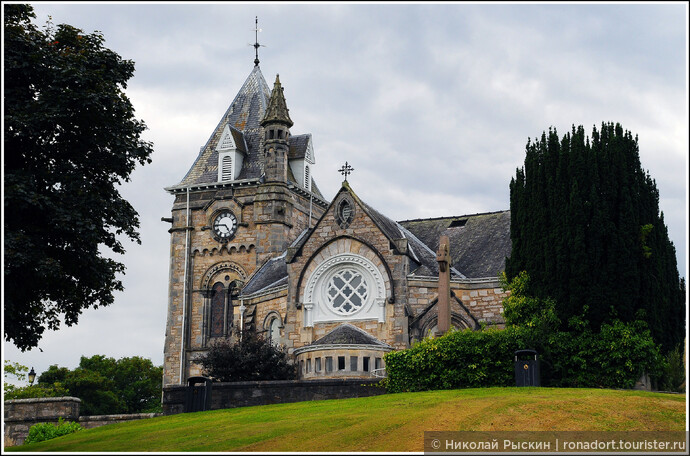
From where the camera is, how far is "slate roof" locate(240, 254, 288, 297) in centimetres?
5383

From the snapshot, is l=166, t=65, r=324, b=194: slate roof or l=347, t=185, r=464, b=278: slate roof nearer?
l=347, t=185, r=464, b=278: slate roof

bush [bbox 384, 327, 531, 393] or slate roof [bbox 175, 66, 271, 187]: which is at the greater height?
slate roof [bbox 175, 66, 271, 187]

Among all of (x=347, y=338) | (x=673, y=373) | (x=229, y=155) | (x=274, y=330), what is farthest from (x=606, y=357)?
(x=229, y=155)

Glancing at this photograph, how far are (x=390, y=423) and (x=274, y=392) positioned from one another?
1122 cm

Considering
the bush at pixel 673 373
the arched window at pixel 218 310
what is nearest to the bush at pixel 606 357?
the bush at pixel 673 373

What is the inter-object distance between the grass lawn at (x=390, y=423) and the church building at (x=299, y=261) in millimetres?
10814

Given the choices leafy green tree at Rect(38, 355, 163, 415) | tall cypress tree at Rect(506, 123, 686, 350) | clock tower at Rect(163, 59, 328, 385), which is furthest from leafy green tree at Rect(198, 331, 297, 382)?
leafy green tree at Rect(38, 355, 163, 415)

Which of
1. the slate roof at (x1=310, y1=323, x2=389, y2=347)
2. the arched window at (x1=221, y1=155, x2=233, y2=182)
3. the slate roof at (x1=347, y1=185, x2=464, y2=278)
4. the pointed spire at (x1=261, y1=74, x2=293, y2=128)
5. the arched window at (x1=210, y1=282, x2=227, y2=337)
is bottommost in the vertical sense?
the slate roof at (x1=310, y1=323, x2=389, y2=347)

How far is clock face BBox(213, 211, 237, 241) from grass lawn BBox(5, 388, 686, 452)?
3392 cm

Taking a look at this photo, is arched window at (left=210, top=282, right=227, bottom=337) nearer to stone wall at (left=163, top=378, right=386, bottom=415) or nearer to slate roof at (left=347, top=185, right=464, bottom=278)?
slate roof at (left=347, top=185, right=464, bottom=278)

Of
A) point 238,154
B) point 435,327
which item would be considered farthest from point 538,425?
point 238,154

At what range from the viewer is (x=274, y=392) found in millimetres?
35406

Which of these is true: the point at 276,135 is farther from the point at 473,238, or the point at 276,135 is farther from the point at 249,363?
the point at 249,363

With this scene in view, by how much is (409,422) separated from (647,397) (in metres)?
8.03
